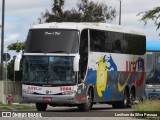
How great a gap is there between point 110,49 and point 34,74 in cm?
512

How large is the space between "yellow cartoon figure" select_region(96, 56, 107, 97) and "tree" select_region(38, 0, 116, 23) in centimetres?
2838

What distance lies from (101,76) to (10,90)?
11.4 m

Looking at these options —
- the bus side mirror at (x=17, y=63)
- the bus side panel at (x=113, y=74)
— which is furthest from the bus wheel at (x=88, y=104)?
the bus side mirror at (x=17, y=63)

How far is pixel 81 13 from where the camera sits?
60625 millimetres

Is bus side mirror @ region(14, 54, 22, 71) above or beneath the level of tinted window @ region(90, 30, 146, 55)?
beneath

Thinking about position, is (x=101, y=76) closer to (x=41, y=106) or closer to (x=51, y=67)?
(x=41, y=106)

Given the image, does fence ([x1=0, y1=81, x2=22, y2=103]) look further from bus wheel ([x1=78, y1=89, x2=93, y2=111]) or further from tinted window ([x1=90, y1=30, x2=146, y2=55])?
bus wheel ([x1=78, y1=89, x2=93, y2=111])

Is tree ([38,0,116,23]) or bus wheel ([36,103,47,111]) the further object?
tree ([38,0,116,23])

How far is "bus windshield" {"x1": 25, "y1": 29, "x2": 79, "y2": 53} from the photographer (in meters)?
26.6

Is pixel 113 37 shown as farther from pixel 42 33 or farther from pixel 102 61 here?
pixel 42 33

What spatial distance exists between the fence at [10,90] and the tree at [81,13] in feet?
60.2

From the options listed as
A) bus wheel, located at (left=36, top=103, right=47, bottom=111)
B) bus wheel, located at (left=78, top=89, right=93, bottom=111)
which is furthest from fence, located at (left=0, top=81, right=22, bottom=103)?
bus wheel, located at (left=78, top=89, right=93, bottom=111)

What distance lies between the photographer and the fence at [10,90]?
3745cm

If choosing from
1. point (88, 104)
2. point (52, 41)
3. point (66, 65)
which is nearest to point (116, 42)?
point (88, 104)
